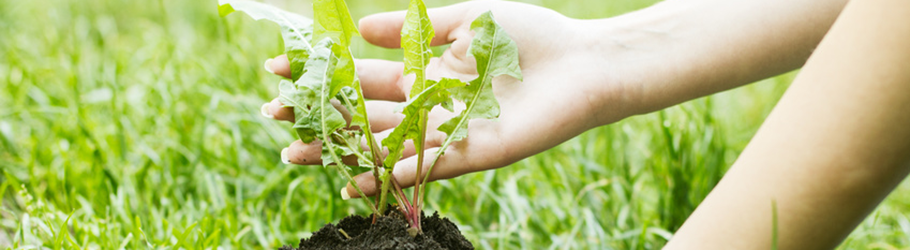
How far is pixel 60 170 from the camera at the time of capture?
212 centimetres

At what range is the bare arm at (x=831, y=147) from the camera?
38.9 inches

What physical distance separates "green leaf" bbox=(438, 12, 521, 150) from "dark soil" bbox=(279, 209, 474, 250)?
228 mm

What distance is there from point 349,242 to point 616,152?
156cm

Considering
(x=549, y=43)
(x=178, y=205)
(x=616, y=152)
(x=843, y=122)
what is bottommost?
(x=616, y=152)

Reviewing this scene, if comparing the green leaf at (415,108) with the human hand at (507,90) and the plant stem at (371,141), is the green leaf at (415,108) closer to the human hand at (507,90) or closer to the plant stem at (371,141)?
the plant stem at (371,141)

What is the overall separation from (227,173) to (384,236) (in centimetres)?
121

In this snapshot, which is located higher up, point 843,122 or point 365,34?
point 843,122

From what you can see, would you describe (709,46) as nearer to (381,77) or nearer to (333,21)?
(381,77)

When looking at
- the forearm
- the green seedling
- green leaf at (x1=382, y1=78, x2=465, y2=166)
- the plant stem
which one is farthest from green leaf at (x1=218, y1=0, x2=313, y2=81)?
the forearm

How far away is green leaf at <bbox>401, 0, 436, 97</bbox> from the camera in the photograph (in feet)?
4.44

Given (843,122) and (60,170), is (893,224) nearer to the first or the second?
(843,122)

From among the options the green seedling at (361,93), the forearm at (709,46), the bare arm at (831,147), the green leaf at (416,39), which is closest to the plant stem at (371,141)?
the green seedling at (361,93)

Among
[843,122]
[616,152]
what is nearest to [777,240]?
[843,122]

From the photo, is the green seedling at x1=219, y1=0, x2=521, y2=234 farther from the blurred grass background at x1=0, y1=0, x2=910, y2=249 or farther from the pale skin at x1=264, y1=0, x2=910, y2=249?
the blurred grass background at x1=0, y1=0, x2=910, y2=249
